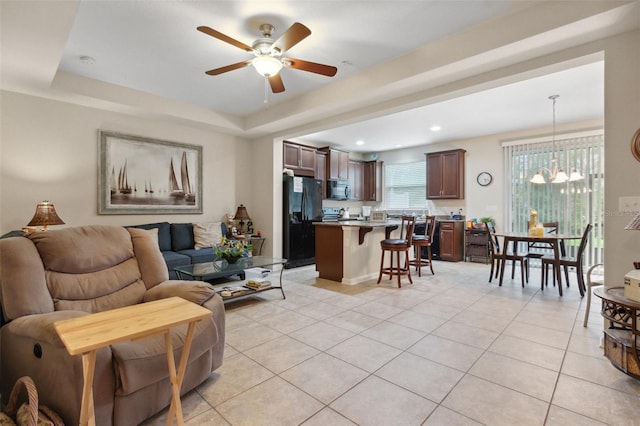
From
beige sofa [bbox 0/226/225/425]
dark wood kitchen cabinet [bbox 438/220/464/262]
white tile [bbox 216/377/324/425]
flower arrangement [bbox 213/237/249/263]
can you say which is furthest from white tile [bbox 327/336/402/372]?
dark wood kitchen cabinet [bbox 438/220/464/262]

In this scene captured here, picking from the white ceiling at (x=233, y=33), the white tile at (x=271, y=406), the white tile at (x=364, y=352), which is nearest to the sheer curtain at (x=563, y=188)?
the white ceiling at (x=233, y=33)

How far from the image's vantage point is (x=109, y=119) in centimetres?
435

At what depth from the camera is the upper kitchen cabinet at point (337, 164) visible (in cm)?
698

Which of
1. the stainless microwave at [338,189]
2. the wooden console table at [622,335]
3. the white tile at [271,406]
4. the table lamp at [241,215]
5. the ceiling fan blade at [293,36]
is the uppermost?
the ceiling fan blade at [293,36]

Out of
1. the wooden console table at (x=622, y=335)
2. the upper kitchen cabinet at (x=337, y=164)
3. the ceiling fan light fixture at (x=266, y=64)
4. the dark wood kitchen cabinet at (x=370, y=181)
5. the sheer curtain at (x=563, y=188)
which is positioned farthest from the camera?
the dark wood kitchen cabinet at (x=370, y=181)

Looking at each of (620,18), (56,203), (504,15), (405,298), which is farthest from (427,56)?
(56,203)

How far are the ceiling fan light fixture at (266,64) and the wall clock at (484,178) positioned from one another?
5402mm

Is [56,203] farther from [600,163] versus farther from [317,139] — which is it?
[600,163]

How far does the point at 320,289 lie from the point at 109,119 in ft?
12.7

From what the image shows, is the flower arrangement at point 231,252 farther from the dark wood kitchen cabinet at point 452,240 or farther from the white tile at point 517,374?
the dark wood kitchen cabinet at point 452,240

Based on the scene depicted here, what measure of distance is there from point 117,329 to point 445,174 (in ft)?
22.4

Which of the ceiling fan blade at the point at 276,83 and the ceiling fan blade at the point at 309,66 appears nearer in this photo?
the ceiling fan blade at the point at 309,66

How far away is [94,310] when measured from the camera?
6.45 feet

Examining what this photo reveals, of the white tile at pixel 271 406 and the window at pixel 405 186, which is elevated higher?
the window at pixel 405 186
